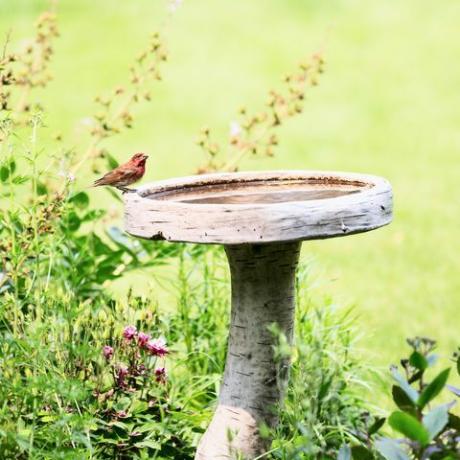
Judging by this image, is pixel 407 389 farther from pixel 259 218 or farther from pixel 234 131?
pixel 234 131

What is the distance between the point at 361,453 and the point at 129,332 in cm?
104

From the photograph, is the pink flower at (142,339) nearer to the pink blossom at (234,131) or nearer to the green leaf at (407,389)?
the green leaf at (407,389)

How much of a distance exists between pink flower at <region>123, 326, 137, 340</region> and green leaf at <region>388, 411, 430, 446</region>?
1.19 m

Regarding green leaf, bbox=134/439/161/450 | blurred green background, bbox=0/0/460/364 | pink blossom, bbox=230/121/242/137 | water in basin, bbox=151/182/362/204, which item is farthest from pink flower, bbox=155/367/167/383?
blurred green background, bbox=0/0/460/364

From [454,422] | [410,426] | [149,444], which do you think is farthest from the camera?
[149,444]

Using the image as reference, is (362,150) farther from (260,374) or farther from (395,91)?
(260,374)

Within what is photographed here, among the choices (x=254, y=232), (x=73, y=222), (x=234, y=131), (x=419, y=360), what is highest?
(x=234, y=131)

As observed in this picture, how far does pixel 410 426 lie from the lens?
1.95 meters

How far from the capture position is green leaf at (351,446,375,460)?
213 centimetres

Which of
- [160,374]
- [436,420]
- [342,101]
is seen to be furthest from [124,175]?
[342,101]

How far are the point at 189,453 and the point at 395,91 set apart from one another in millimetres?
8382

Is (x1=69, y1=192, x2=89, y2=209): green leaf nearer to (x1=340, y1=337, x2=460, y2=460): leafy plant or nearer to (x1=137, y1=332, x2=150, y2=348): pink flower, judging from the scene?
(x1=137, y1=332, x2=150, y2=348): pink flower

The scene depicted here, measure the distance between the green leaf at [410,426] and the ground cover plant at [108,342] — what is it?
116 millimetres

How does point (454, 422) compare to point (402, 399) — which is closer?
point (402, 399)
